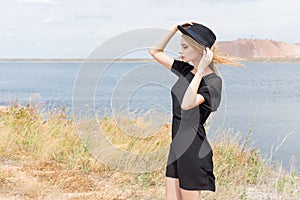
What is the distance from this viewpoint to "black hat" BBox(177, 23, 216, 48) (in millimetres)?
2604

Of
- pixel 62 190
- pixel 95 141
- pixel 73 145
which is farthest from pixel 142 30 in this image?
pixel 73 145

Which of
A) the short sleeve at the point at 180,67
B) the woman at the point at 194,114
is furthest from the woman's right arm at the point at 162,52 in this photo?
the woman at the point at 194,114

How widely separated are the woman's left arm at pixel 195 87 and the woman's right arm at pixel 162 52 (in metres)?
0.37

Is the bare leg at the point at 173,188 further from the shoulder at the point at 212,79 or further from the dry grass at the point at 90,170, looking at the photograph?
the dry grass at the point at 90,170

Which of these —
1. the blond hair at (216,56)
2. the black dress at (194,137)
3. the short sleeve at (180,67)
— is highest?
the blond hair at (216,56)

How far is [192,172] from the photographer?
2.65 m

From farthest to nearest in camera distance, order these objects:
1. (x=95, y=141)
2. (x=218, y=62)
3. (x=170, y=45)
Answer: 1. (x=95, y=141)
2. (x=170, y=45)
3. (x=218, y=62)

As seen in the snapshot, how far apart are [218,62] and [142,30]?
622mm

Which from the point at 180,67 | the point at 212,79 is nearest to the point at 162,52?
the point at 180,67

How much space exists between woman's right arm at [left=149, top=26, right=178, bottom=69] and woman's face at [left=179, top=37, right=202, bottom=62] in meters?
0.20

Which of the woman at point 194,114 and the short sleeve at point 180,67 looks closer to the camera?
the woman at point 194,114

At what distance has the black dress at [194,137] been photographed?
2637 millimetres

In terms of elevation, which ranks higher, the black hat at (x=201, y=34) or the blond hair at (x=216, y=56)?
the black hat at (x=201, y=34)

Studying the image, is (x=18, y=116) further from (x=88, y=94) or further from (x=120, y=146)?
(x=88, y=94)
